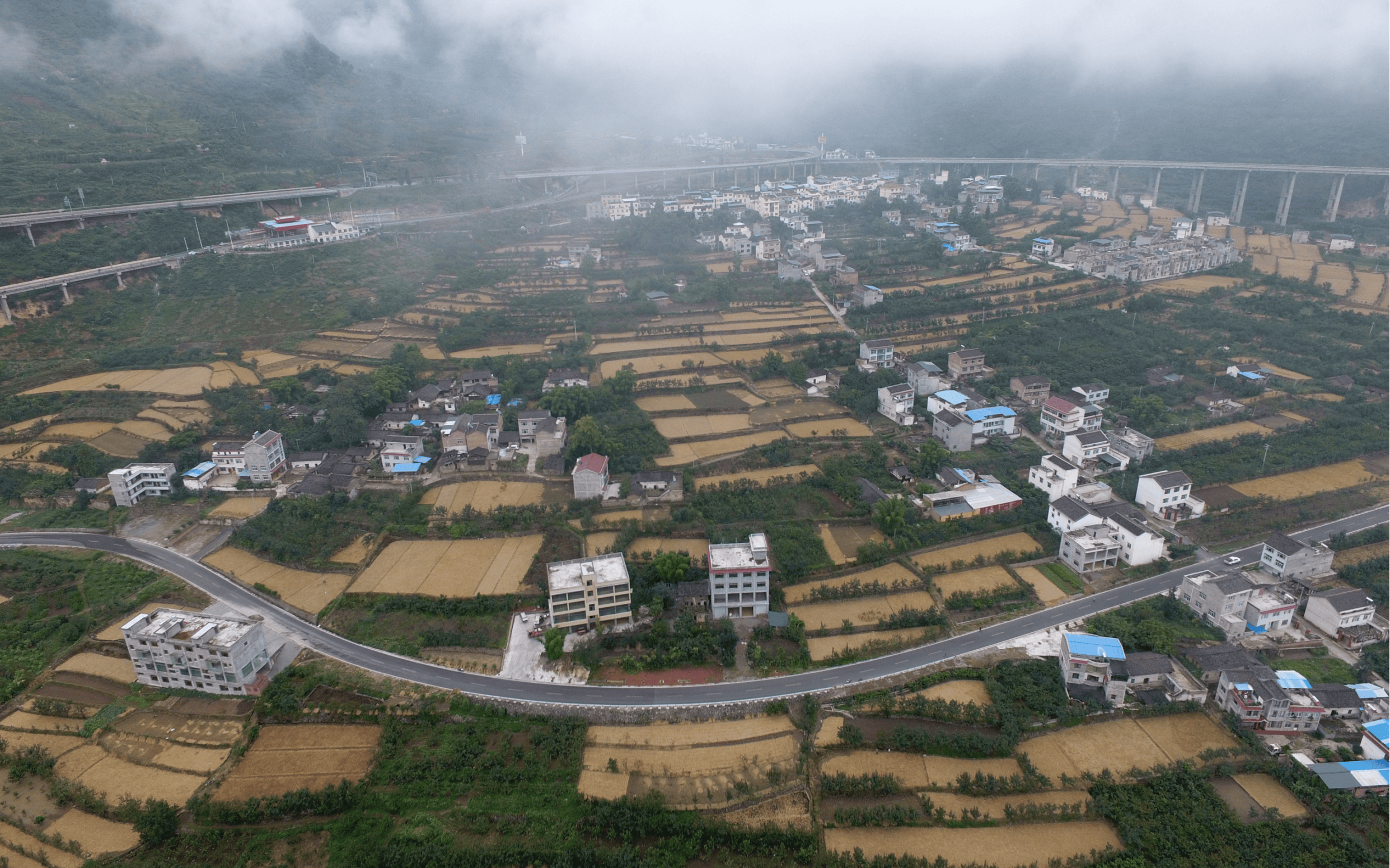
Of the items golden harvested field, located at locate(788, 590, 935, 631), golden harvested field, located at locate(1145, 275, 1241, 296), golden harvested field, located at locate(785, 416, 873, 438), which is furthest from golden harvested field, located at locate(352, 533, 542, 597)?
golden harvested field, located at locate(1145, 275, 1241, 296)

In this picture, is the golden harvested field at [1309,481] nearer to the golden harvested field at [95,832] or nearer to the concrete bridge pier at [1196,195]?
the golden harvested field at [95,832]

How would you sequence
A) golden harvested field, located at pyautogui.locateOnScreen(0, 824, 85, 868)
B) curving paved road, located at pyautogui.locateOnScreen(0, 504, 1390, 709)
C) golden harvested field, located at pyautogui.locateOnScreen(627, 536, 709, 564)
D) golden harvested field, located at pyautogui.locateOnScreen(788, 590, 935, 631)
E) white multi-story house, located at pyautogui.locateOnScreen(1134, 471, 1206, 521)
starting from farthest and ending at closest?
white multi-story house, located at pyautogui.locateOnScreen(1134, 471, 1206, 521) < golden harvested field, located at pyautogui.locateOnScreen(627, 536, 709, 564) < golden harvested field, located at pyautogui.locateOnScreen(788, 590, 935, 631) < curving paved road, located at pyautogui.locateOnScreen(0, 504, 1390, 709) < golden harvested field, located at pyautogui.locateOnScreen(0, 824, 85, 868)

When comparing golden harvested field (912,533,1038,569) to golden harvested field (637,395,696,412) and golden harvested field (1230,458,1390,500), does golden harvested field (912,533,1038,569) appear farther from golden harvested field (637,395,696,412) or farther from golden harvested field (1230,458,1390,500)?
golden harvested field (637,395,696,412)

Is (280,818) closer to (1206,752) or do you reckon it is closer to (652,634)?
(652,634)

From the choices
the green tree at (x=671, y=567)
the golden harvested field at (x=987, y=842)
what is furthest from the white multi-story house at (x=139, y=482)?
the golden harvested field at (x=987, y=842)

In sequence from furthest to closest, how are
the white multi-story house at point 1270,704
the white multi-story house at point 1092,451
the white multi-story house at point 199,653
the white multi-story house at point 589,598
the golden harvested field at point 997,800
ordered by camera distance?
the white multi-story house at point 1092,451
the white multi-story house at point 589,598
the white multi-story house at point 199,653
the white multi-story house at point 1270,704
the golden harvested field at point 997,800

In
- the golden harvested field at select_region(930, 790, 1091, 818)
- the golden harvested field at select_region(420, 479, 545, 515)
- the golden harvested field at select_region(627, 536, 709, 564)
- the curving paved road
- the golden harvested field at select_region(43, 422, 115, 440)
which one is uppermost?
the golden harvested field at select_region(43, 422, 115, 440)

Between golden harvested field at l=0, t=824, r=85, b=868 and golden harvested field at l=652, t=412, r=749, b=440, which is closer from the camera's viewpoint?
golden harvested field at l=0, t=824, r=85, b=868
